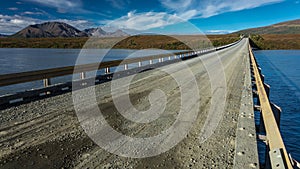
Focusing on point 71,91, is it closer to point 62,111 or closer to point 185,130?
point 62,111

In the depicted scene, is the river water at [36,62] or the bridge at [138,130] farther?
the river water at [36,62]

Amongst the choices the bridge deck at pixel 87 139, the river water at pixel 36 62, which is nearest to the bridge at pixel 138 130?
the bridge deck at pixel 87 139

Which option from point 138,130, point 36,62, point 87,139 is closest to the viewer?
point 87,139

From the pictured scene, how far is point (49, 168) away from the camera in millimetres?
3531

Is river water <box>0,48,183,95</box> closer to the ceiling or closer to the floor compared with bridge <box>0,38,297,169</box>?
closer to the ceiling

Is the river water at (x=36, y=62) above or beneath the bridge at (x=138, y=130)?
above

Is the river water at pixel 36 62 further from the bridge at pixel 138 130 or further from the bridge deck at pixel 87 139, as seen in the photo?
the bridge deck at pixel 87 139

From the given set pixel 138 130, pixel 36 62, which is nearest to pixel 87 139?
pixel 138 130

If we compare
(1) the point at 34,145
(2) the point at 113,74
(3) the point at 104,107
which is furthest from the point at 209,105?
(2) the point at 113,74

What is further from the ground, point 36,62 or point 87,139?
point 36,62

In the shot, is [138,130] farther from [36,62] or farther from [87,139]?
[36,62]

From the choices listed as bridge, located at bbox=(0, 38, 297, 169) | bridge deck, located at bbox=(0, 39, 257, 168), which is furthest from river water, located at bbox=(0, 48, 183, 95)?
bridge deck, located at bbox=(0, 39, 257, 168)

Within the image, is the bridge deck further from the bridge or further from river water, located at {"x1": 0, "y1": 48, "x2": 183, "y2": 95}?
river water, located at {"x1": 0, "y1": 48, "x2": 183, "y2": 95}

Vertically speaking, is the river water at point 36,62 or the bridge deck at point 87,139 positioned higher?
the river water at point 36,62
